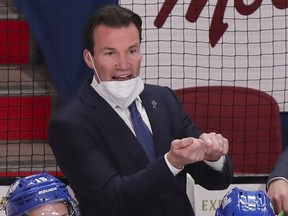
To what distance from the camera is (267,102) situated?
4199 millimetres

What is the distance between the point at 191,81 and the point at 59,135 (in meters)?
1.89

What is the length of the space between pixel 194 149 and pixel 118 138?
0.27m

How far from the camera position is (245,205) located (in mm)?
2295

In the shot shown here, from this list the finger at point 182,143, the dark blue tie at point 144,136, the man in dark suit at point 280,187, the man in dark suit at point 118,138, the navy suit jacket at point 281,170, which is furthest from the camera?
the navy suit jacket at point 281,170

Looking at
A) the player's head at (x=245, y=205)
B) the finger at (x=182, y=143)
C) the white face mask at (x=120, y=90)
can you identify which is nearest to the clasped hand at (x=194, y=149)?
the finger at (x=182, y=143)

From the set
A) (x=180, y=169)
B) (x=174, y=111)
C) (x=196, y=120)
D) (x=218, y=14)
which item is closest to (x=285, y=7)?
(x=218, y=14)

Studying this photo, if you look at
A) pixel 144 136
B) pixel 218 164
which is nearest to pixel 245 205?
pixel 218 164

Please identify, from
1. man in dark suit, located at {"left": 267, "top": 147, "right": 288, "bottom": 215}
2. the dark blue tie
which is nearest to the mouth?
the dark blue tie

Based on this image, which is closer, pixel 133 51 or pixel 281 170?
pixel 133 51

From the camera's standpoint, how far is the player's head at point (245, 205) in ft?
7.47

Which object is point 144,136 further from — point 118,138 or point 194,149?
point 194,149

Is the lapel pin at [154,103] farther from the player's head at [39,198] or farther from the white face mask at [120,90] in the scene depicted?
the player's head at [39,198]

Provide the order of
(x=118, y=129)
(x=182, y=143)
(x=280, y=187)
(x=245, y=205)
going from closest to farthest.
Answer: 1. (x=182, y=143)
2. (x=245, y=205)
3. (x=118, y=129)
4. (x=280, y=187)

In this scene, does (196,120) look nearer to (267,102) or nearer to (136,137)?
(267,102)
